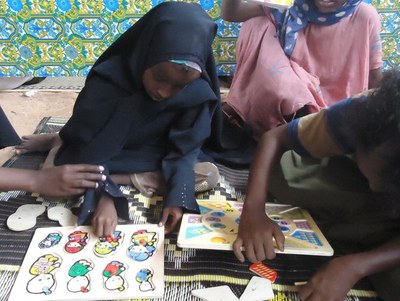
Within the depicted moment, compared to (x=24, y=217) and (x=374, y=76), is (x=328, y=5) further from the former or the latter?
(x=24, y=217)

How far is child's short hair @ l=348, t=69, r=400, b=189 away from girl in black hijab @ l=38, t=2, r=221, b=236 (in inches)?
16.4

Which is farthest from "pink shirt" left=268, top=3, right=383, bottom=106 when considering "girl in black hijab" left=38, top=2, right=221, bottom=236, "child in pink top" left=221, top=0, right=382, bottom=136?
"girl in black hijab" left=38, top=2, right=221, bottom=236

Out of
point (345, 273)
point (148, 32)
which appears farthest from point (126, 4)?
point (345, 273)

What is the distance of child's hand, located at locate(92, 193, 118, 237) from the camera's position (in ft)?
3.02

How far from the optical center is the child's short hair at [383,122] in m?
0.70

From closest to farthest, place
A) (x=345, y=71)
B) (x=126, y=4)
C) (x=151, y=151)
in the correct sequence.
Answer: (x=151, y=151) → (x=345, y=71) → (x=126, y=4)

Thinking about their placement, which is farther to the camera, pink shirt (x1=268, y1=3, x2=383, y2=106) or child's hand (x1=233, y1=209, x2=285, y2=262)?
pink shirt (x1=268, y1=3, x2=383, y2=106)

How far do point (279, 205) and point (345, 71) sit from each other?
69 centimetres

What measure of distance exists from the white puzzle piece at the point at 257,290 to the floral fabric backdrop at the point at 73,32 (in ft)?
4.48

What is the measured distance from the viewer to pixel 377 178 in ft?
2.55

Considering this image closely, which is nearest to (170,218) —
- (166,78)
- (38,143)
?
(166,78)

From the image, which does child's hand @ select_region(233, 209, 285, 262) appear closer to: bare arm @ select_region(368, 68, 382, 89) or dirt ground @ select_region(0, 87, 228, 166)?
bare arm @ select_region(368, 68, 382, 89)

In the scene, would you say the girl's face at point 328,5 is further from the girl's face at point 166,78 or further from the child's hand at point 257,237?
the child's hand at point 257,237

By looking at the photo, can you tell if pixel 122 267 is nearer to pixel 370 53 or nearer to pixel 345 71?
pixel 345 71
